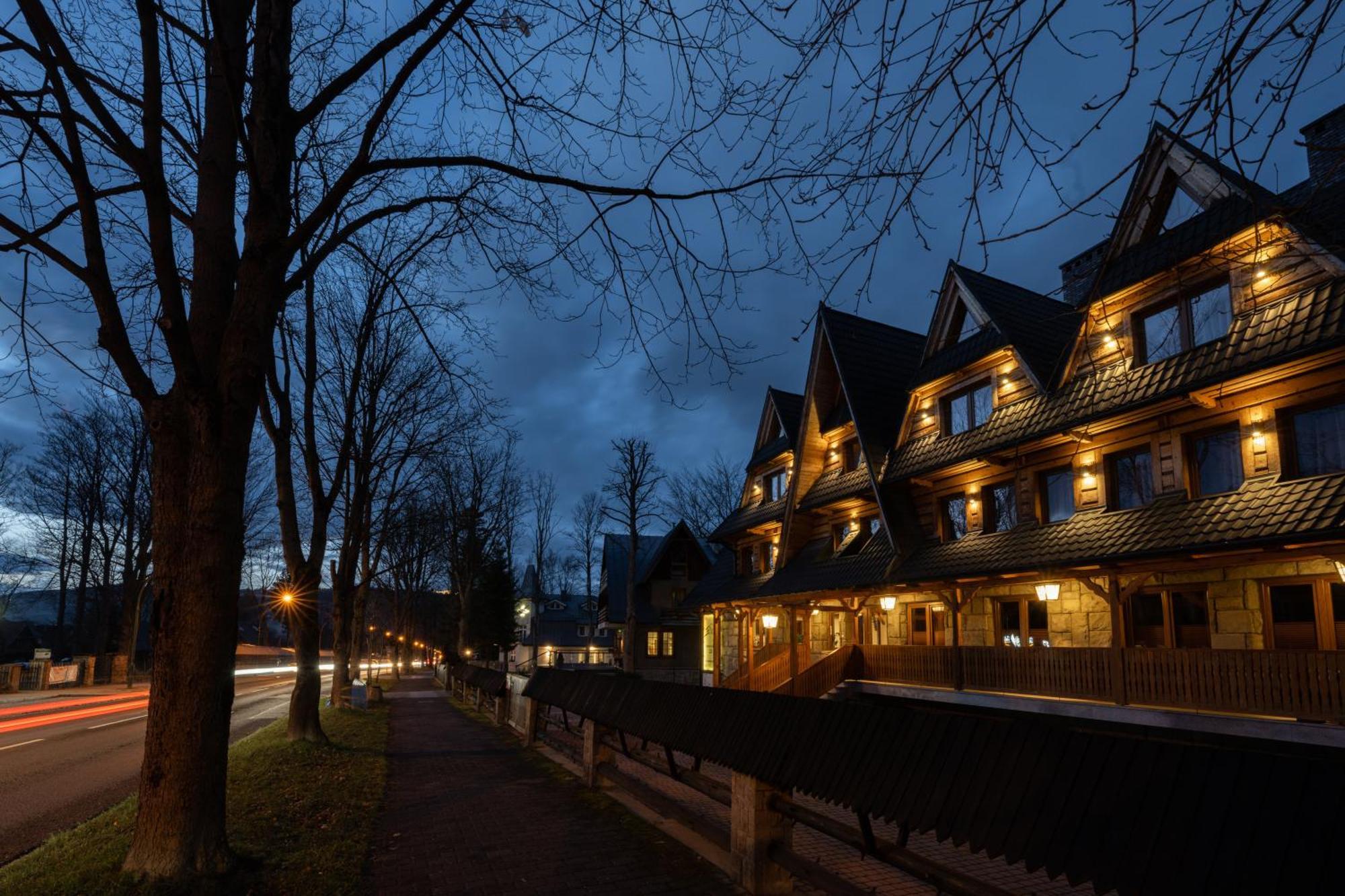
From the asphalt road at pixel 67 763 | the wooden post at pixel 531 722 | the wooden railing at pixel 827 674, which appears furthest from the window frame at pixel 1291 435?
the asphalt road at pixel 67 763

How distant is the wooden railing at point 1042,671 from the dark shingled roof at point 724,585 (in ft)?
30.6

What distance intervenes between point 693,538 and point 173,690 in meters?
42.1

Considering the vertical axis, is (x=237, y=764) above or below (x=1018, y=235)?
below

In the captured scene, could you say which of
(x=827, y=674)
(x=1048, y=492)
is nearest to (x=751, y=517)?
(x=827, y=674)

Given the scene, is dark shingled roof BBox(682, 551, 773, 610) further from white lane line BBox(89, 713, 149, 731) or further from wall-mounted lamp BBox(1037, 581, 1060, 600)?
white lane line BBox(89, 713, 149, 731)

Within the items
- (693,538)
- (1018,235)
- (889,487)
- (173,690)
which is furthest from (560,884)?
(693,538)

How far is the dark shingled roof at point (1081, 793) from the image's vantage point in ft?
10.7

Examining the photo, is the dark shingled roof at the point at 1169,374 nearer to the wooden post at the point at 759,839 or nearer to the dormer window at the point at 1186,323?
the dormer window at the point at 1186,323

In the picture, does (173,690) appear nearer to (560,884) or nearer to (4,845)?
(560,884)

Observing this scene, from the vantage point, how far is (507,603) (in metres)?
58.3

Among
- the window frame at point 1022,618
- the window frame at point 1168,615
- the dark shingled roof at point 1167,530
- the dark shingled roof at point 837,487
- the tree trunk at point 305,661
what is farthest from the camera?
the dark shingled roof at point 837,487

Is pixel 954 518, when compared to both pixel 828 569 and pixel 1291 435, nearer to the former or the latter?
pixel 828 569

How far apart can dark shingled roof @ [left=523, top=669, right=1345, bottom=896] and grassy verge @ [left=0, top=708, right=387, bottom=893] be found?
4.07m

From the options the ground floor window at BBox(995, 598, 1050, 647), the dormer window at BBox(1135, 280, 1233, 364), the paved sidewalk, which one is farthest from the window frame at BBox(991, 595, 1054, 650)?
the paved sidewalk
